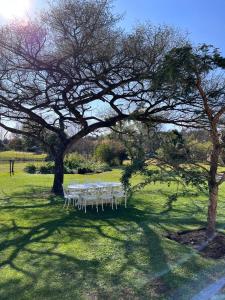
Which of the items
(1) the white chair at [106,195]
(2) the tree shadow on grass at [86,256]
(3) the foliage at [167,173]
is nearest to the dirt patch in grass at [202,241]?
(2) the tree shadow on grass at [86,256]

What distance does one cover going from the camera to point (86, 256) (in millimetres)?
5680

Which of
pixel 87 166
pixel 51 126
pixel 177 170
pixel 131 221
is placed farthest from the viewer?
pixel 87 166

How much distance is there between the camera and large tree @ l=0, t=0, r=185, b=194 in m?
8.94

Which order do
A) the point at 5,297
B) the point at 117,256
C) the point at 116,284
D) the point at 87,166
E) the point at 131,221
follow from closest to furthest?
1. the point at 5,297
2. the point at 116,284
3. the point at 117,256
4. the point at 131,221
5. the point at 87,166

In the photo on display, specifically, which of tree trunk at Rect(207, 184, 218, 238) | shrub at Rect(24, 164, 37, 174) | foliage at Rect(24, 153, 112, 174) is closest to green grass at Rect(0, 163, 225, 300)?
tree trunk at Rect(207, 184, 218, 238)

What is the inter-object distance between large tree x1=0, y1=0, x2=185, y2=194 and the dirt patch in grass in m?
2.93

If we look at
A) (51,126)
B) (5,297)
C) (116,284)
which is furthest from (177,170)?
(51,126)

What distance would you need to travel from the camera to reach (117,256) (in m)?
5.63

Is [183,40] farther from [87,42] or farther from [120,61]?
[87,42]

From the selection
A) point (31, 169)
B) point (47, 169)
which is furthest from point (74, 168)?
point (31, 169)

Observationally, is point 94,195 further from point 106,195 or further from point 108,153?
point 108,153

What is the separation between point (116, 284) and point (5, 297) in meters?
1.36

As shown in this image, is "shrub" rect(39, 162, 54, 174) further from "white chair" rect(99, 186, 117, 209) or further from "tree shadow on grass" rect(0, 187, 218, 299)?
"tree shadow on grass" rect(0, 187, 218, 299)

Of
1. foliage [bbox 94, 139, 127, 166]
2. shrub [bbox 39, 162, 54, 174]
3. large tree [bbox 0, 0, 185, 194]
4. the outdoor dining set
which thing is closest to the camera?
large tree [bbox 0, 0, 185, 194]
